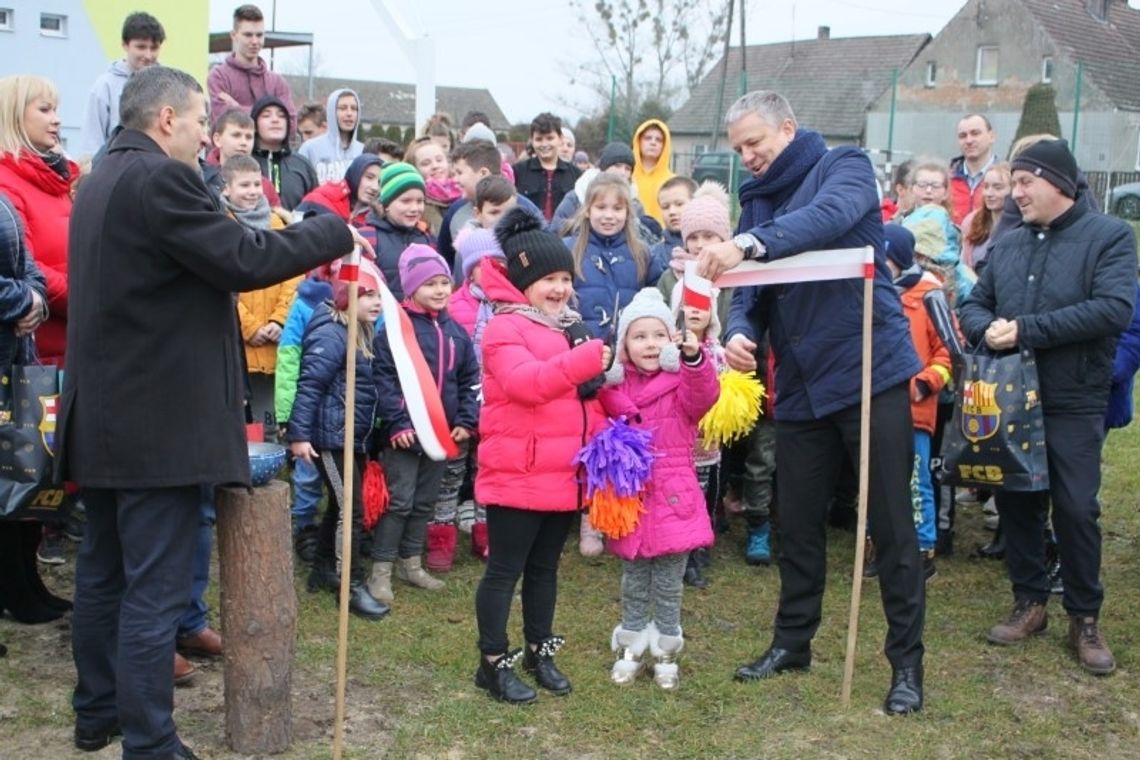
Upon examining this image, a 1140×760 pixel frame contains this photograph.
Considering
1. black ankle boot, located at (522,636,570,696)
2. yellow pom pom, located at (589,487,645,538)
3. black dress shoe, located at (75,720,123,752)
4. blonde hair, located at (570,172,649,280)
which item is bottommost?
black dress shoe, located at (75,720,123,752)

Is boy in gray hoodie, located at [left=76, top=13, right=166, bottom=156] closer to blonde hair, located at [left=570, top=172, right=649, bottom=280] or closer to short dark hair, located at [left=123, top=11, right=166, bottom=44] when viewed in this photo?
short dark hair, located at [left=123, top=11, right=166, bottom=44]

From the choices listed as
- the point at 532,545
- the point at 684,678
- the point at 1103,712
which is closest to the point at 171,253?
the point at 532,545

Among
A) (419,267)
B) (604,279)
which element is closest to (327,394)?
(419,267)

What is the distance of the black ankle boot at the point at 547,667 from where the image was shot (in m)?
4.96

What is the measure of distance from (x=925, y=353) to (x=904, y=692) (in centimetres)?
224

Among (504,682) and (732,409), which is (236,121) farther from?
(504,682)

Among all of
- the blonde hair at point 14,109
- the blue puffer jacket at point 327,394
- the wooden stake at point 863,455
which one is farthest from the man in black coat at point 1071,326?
the blonde hair at point 14,109

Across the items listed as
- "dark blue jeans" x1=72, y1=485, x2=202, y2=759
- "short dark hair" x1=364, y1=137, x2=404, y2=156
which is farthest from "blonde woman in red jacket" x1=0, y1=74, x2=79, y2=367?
"short dark hair" x1=364, y1=137, x2=404, y2=156

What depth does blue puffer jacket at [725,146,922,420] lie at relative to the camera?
15.4 ft

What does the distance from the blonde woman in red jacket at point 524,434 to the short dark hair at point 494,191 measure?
2.25 metres

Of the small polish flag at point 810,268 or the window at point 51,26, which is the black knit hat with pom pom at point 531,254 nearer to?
the small polish flag at point 810,268

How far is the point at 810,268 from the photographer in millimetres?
4664

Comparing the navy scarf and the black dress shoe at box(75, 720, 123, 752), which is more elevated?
the navy scarf

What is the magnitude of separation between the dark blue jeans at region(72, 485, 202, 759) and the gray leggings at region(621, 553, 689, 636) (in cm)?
186
